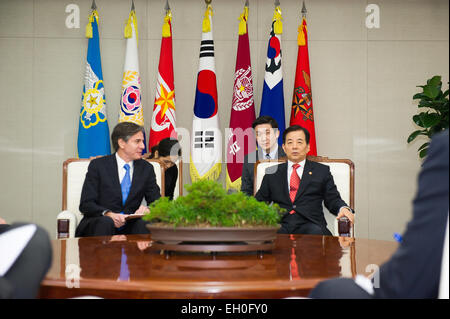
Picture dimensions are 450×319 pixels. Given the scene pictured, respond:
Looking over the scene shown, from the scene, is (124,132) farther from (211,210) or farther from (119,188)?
(211,210)

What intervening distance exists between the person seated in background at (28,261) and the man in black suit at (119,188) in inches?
80.8

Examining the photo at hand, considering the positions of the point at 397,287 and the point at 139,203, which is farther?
the point at 139,203

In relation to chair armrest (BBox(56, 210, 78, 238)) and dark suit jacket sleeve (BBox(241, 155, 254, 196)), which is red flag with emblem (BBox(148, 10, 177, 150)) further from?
chair armrest (BBox(56, 210, 78, 238))

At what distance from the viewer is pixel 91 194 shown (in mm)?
3701

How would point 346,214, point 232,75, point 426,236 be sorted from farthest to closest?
point 232,75 → point 346,214 → point 426,236

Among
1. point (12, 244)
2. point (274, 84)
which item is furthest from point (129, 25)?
point (12, 244)

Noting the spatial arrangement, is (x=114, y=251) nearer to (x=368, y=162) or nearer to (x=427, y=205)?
(x=427, y=205)

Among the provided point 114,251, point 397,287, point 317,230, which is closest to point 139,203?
point 317,230

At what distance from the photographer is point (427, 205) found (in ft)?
3.74

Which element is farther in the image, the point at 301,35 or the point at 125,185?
the point at 301,35

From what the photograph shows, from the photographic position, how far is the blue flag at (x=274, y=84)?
5477 millimetres

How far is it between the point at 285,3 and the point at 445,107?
2.21m

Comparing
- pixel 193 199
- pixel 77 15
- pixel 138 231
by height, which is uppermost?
pixel 77 15

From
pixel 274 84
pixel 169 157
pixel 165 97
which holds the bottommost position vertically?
pixel 169 157
